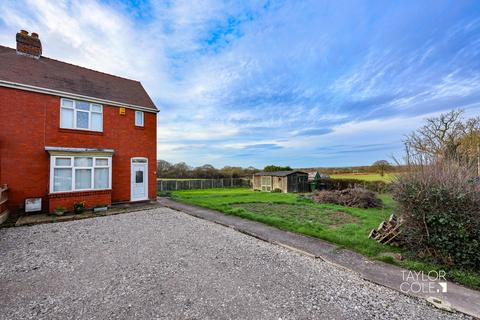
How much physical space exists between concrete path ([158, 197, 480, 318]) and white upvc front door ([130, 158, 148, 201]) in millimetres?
7959

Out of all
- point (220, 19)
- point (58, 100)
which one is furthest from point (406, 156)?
point (58, 100)

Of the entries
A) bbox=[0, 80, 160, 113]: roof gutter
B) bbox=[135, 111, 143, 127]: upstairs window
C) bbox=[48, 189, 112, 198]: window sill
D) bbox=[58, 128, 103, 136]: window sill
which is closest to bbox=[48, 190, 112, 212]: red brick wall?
bbox=[48, 189, 112, 198]: window sill

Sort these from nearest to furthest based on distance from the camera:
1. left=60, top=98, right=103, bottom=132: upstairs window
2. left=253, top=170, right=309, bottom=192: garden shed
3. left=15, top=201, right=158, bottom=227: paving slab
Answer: left=15, top=201, right=158, bottom=227: paving slab
left=60, top=98, right=103, bottom=132: upstairs window
left=253, top=170, right=309, bottom=192: garden shed

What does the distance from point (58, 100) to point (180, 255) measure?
10255mm

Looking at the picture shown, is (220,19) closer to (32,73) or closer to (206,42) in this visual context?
(206,42)

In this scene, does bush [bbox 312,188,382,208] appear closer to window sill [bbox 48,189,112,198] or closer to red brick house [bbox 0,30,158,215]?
red brick house [bbox 0,30,158,215]

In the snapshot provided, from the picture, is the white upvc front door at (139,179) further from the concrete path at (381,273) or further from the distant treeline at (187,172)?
the distant treeline at (187,172)

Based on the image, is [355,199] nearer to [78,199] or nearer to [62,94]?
[78,199]

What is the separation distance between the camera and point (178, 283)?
3607mm

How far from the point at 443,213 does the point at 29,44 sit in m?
18.1

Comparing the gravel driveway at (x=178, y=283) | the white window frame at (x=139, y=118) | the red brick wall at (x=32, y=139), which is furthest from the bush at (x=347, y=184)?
the red brick wall at (x=32, y=139)

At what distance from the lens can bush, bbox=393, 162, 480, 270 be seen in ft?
13.2

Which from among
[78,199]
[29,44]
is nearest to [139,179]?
[78,199]

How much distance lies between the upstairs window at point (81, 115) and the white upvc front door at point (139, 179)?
105 inches
